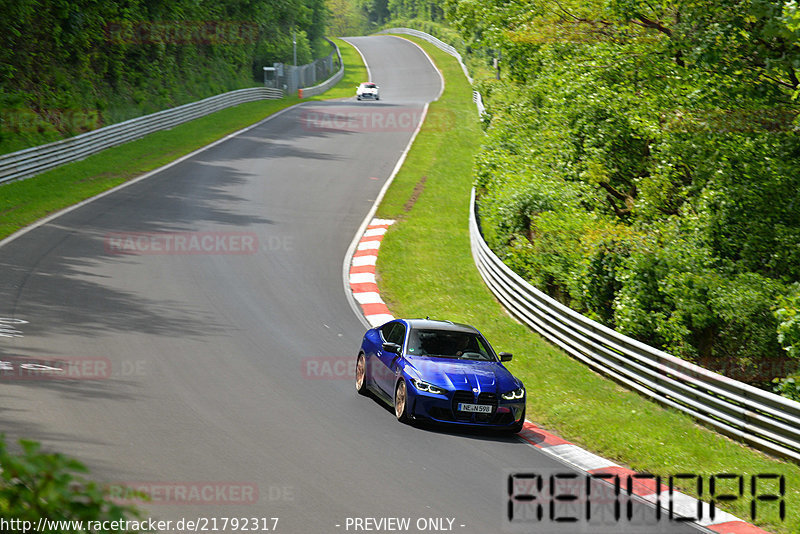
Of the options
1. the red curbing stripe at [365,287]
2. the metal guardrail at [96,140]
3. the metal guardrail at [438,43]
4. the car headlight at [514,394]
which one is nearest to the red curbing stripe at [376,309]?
the red curbing stripe at [365,287]

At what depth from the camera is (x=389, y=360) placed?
12.4 m

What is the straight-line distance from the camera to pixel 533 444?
37.0ft

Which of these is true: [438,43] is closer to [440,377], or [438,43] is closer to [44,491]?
[440,377]

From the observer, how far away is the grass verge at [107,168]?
923 inches

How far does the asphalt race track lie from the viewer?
28.1ft

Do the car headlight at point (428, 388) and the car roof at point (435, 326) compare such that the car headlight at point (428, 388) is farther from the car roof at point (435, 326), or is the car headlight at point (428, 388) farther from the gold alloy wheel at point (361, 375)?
the gold alloy wheel at point (361, 375)

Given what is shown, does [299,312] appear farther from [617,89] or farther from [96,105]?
[96,105]

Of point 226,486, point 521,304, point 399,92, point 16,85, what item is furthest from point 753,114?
point 399,92

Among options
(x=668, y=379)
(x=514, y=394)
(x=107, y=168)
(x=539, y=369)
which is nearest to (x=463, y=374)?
(x=514, y=394)

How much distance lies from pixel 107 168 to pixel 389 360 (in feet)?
69.8

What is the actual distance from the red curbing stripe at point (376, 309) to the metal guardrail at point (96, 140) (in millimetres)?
13788

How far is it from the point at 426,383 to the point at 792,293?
6.97m

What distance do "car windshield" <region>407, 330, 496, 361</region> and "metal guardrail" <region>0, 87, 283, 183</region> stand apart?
1824 cm

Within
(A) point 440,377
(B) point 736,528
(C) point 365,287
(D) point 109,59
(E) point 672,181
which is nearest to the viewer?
(B) point 736,528
